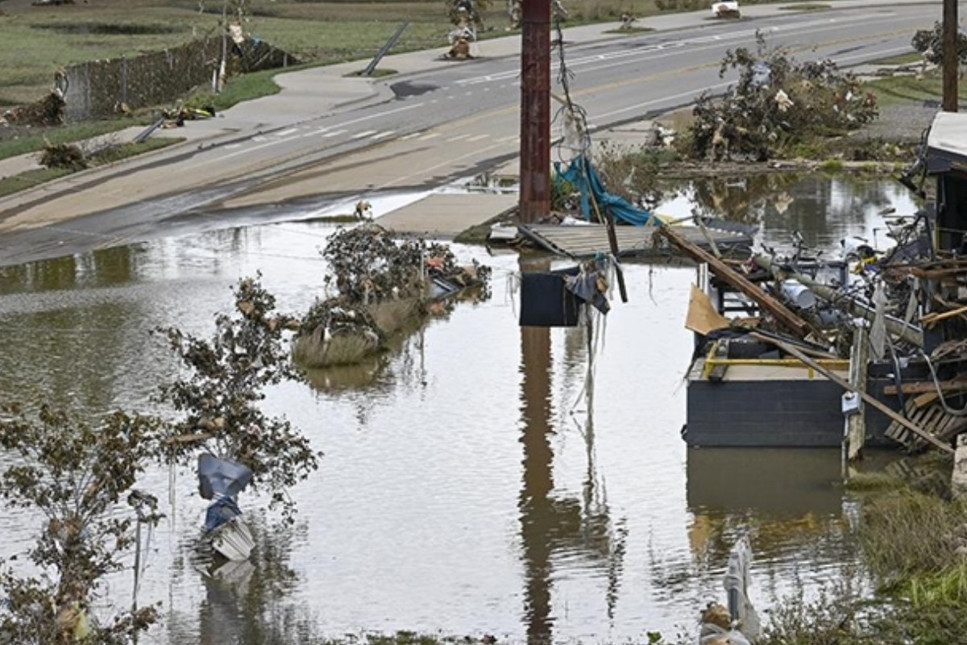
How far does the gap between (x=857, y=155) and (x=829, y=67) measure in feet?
25.8

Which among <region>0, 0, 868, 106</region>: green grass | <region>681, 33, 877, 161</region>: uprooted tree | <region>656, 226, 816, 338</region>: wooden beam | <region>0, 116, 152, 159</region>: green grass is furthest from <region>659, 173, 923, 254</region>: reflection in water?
<region>0, 0, 868, 106</region>: green grass

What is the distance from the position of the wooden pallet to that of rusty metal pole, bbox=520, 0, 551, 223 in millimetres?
18572

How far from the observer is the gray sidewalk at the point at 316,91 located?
2303 inches

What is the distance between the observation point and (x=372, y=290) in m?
35.4

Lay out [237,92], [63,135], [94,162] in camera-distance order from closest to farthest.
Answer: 1. [94,162]
2. [63,135]
3. [237,92]

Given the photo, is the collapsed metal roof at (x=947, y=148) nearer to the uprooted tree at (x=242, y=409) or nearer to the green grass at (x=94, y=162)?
the uprooted tree at (x=242, y=409)

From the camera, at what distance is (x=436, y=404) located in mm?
29984

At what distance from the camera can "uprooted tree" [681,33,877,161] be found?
53719 millimetres

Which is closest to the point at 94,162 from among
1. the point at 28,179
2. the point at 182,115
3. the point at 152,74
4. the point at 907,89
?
the point at 28,179

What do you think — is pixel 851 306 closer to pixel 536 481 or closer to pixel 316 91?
pixel 536 481

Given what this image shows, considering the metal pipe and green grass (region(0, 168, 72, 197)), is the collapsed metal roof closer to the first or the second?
the metal pipe

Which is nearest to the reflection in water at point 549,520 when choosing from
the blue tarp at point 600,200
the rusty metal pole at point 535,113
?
the blue tarp at point 600,200

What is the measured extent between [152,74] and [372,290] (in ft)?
111

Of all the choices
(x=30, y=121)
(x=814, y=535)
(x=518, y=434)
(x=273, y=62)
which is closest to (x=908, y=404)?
(x=814, y=535)
